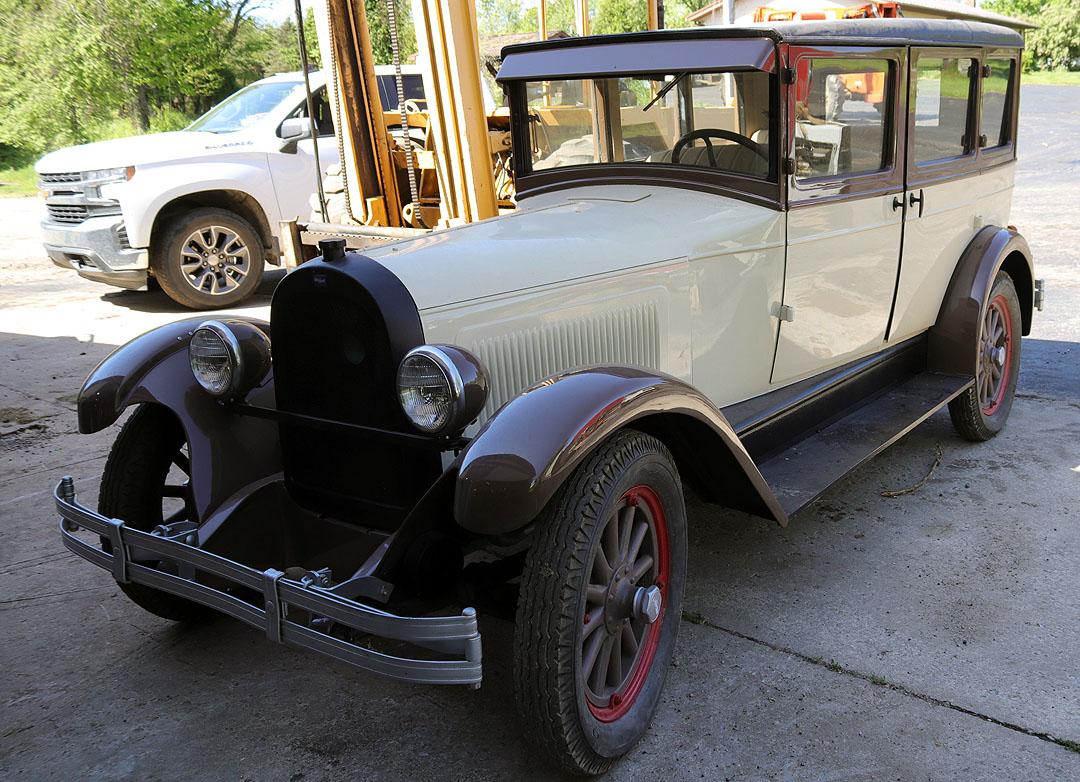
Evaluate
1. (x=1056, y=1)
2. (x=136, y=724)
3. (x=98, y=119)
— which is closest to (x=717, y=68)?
(x=136, y=724)

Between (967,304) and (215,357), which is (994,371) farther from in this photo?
(215,357)

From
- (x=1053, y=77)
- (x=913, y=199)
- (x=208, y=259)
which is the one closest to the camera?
(x=913, y=199)

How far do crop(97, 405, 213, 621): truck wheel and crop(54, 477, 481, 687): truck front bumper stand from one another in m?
0.28

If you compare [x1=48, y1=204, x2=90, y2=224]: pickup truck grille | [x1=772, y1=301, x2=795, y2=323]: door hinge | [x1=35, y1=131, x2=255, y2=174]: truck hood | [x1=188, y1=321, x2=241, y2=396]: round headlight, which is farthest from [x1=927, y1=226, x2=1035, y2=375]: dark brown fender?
[x1=48, y1=204, x2=90, y2=224]: pickup truck grille

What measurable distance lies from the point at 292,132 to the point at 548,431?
705 cm

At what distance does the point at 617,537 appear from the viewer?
256 centimetres

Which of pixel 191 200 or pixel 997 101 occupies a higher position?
pixel 997 101

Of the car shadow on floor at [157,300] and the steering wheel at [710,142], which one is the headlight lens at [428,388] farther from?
the car shadow on floor at [157,300]

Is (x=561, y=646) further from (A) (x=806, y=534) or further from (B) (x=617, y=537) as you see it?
(A) (x=806, y=534)

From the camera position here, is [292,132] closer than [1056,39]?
Yes

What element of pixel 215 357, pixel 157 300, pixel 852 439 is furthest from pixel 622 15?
pixel 215 357

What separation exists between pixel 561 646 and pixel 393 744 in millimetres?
688

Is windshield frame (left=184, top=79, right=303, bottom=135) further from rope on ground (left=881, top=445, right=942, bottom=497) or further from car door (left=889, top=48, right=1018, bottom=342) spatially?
rope on ground (left=881, top=445, right=942, bottom=497)

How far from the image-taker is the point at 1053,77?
35875mm
